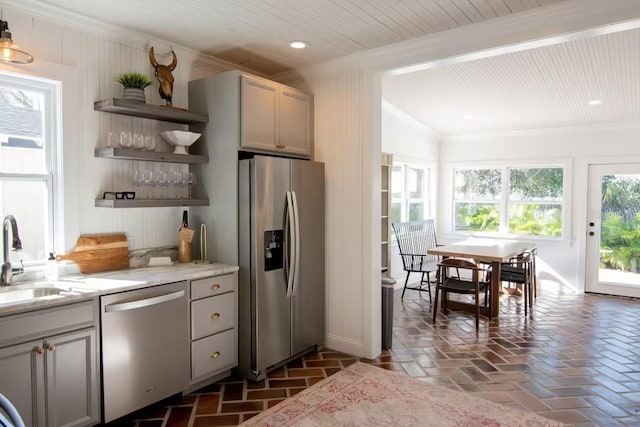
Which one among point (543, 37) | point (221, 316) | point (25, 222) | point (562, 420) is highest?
→ point (543, 37)

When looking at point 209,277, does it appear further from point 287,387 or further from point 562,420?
point 562,420

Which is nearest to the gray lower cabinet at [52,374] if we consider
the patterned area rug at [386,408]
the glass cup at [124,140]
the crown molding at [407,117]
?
the patterned area rug at [386,408]

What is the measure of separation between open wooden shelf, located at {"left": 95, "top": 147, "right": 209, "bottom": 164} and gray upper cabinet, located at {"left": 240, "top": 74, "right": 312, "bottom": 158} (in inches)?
15.7

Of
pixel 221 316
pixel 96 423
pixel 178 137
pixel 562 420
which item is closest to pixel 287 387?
pixel 221 316

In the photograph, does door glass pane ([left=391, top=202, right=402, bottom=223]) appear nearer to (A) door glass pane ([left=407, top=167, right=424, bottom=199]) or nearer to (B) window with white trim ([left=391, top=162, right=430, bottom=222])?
(B) window with white trim ([left=391, top=162, right=430, bottom=222])

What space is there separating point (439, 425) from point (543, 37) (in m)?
2.59

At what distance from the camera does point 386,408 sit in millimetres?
2816

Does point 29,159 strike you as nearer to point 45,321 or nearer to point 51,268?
point 51,268

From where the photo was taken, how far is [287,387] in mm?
3131

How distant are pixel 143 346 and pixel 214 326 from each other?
571 mm

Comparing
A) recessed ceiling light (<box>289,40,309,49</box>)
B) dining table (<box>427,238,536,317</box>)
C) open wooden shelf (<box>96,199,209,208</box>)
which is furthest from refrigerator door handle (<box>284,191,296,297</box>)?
dining table (<box>427,238,536,317</box>)

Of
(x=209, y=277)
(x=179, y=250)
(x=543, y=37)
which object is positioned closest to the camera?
(x=543, y=37)

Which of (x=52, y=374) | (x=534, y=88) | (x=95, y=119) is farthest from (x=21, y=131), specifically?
(x=534, y=88)

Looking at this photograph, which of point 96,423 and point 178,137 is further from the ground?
point 178,137
